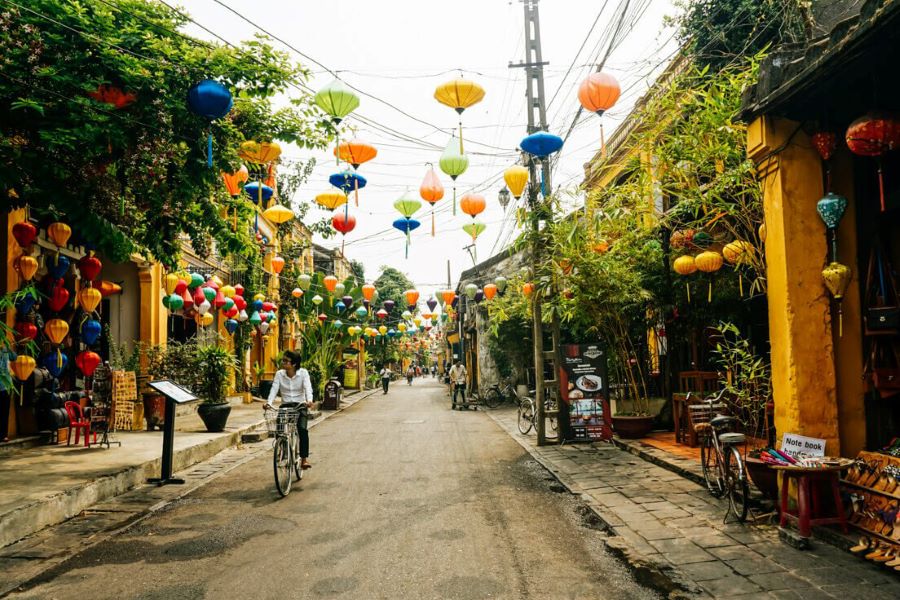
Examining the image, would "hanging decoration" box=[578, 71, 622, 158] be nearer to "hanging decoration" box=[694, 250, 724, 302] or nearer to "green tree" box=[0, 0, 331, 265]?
"hanging decoration" box=[694, 250, 724, 302]

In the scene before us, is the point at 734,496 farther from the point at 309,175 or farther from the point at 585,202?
the point at 309,175

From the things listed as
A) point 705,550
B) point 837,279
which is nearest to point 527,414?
point 705,550

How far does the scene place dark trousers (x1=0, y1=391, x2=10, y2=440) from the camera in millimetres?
9906

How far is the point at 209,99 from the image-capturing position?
6.20 m

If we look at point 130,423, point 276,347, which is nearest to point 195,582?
point 130,423

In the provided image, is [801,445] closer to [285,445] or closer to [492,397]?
[285,445]

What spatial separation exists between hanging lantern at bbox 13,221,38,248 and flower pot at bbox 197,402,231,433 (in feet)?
16.7

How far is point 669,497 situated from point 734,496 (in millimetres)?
1057

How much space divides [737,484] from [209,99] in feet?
22.7

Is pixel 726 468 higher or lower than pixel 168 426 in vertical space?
lower

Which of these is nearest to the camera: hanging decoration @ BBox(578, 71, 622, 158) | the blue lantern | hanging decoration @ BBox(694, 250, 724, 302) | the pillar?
the pillar

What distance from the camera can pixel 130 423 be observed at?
13.2 metres

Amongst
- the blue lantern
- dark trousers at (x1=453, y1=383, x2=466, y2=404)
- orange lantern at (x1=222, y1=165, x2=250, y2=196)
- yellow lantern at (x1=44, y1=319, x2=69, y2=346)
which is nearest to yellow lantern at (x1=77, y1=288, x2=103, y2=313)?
yellow lantern at (x1=44, y1=319, x2=69, y2=346)

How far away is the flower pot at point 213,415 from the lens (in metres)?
12.9
